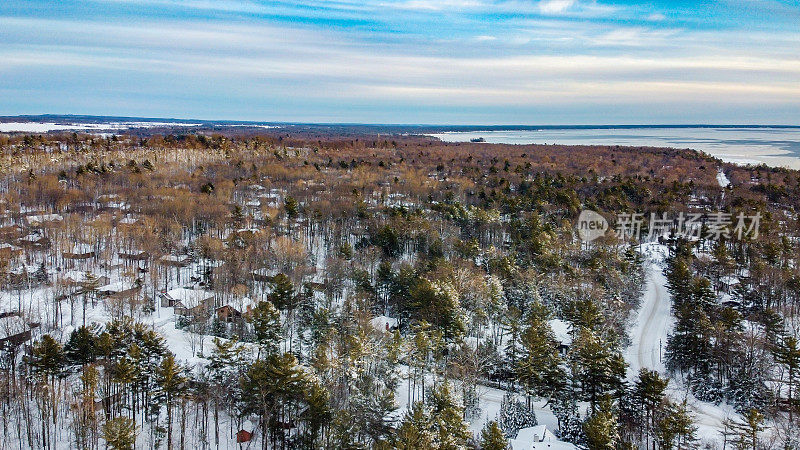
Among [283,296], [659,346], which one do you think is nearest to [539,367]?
[659,346]

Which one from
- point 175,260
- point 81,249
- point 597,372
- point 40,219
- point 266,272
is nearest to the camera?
point 597,372

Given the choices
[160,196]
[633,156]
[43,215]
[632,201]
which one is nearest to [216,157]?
[160,196]

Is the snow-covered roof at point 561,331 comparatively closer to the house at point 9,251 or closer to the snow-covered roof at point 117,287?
the snow-covered roof at point 117,287

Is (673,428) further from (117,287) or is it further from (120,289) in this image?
(117,287)

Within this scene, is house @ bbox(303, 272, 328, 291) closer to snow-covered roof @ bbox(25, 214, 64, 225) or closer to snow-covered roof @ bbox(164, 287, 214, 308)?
snow-covered roof @ bbox(164, 287, 214, 308)

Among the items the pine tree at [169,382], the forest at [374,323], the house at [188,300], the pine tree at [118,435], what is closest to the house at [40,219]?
the forest at [374,323]
